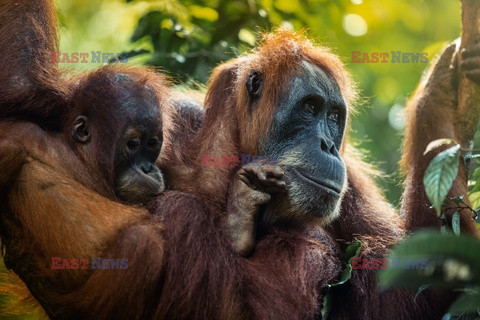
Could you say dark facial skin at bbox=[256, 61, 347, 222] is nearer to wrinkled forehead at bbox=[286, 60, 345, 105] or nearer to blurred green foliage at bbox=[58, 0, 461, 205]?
wrinkled forehead at bbox=[286, 60, 345, 105]

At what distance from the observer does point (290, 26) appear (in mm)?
5691

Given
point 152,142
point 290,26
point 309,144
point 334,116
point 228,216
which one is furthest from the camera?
point 290,26

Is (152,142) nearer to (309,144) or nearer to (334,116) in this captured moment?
(309,144)

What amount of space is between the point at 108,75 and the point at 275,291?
150cm

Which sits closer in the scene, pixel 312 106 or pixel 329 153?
pixel 329 153

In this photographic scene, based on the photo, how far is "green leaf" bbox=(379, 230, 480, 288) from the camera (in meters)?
A: 1.76

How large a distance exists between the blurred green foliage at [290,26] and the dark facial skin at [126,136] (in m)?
0.74

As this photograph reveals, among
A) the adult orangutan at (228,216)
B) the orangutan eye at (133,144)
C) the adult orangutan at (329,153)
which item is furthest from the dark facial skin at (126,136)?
the adult orangutan at (329,153)

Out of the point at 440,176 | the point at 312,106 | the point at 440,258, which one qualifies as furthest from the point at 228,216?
the point at 440,258

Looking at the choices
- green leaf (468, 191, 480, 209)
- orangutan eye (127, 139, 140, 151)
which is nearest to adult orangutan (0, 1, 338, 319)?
orangutan eye (127, 139, 140, 151)

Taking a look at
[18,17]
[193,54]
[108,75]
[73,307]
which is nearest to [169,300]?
[73,307]

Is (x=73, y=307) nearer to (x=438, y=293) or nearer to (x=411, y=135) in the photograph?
(x=438, y=293)

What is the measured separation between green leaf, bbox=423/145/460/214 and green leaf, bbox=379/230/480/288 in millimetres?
424

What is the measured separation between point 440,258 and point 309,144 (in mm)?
1990
